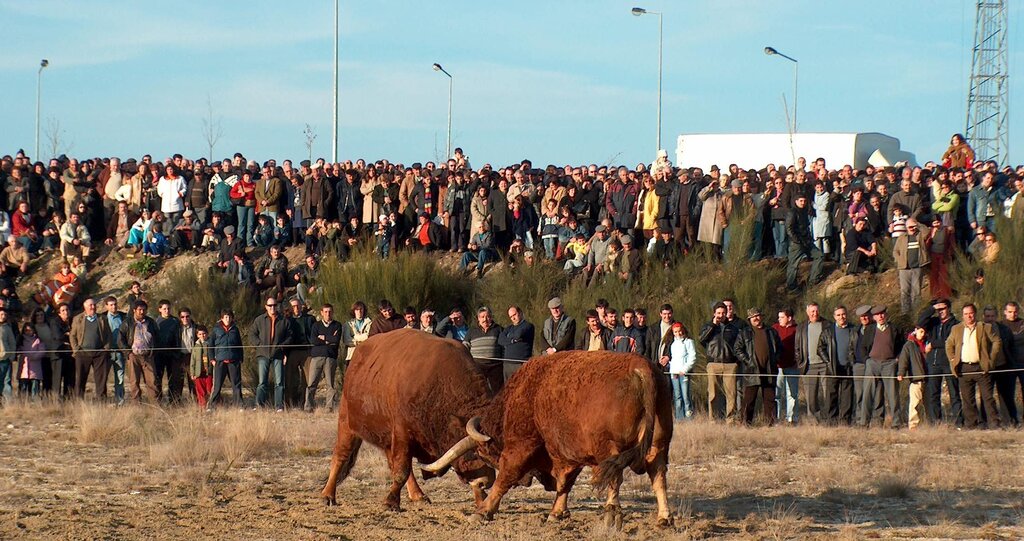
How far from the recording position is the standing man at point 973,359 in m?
16.6

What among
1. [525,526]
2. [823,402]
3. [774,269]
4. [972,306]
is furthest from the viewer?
[774,269]

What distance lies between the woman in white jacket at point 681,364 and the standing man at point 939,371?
305 centimetres

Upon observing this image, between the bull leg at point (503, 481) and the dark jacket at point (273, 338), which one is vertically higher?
the dark jacket at point (273, 338)

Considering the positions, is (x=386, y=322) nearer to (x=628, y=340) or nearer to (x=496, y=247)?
(x=628, y=340)

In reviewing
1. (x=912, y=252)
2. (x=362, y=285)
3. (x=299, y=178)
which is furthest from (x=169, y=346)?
(x=912, y=252)

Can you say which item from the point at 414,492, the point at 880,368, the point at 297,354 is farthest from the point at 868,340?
the point at 297,354

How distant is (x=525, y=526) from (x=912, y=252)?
11.9 m

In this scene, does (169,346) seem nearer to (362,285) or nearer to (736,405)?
(362,285)

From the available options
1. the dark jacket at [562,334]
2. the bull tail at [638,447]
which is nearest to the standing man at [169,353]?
the dark jacket at [562,334]

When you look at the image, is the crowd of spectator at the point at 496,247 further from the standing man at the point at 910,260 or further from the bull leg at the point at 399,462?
the bull leg at the point at 399,462

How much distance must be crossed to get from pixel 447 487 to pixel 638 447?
11.8 feet

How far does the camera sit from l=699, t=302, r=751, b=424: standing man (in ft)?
58.2

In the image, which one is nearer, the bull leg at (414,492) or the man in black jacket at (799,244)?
the bull leg at (414,492)

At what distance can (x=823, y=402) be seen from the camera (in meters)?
17.8
